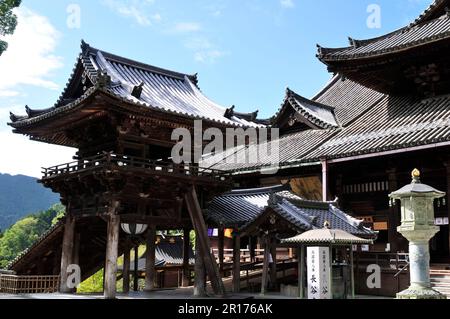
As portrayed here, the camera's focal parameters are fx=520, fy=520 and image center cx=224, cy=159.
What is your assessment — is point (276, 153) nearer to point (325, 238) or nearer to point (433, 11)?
point (433, 11)

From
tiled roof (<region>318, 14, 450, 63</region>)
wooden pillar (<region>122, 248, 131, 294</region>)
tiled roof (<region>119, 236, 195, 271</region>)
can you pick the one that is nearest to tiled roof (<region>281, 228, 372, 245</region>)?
wooden pillar (<region>122, 248, 131, 294</region>)

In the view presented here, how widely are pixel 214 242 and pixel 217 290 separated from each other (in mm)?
13714

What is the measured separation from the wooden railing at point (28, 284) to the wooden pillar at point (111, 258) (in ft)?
13.2

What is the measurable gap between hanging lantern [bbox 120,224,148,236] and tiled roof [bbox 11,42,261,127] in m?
5.11

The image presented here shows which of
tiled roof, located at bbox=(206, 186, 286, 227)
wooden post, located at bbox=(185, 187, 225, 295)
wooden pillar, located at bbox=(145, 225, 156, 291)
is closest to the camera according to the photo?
wooden post, located at bbox=(185, 187, 225, 295)

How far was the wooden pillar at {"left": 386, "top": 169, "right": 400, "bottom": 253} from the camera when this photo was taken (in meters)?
20.5

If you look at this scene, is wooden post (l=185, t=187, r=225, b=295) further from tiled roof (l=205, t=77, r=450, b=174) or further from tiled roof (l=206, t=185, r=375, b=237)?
tiled roof (l=205, t=77, r=450, b=174)

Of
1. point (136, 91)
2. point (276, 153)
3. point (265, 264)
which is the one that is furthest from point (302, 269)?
point (136, 91)

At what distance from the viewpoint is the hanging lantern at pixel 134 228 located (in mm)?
21719

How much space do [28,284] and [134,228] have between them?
15.6ft

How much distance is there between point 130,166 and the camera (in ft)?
60.9

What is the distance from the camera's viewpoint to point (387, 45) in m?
22.7

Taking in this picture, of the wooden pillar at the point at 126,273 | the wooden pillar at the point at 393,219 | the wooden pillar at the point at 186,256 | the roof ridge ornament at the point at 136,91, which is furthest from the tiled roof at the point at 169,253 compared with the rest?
the wooden pillar at the point at 393,219

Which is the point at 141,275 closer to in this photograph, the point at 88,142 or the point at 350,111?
the point at 88,142
